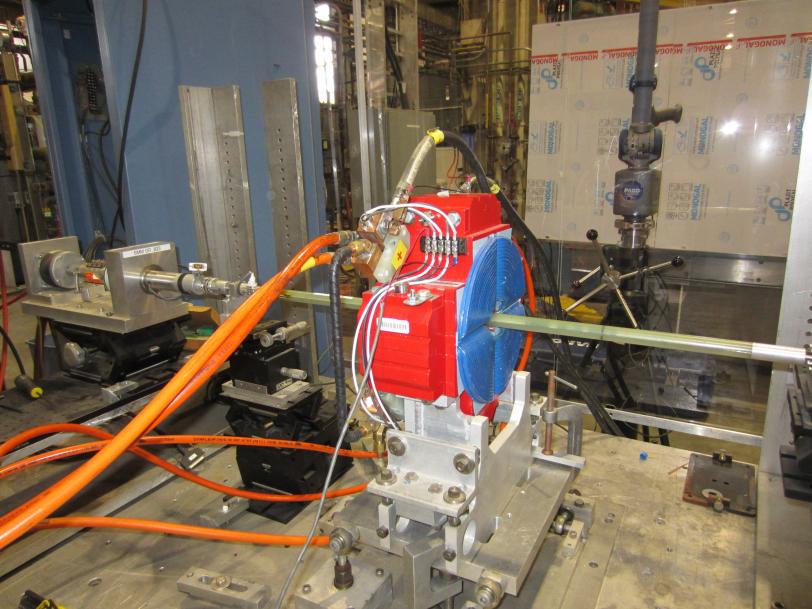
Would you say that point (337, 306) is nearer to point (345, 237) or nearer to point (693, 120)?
point (345, 237)

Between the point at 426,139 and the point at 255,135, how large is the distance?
122 centimetres

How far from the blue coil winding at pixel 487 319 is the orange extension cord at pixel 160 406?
234mm

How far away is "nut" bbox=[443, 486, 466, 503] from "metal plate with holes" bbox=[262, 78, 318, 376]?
4.10 ft

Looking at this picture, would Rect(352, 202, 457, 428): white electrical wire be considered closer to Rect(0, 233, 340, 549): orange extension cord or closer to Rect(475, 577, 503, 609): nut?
Rect(0, 233, 340, 549): orange extension cord

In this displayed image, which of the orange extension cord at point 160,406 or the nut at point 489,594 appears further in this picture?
the nut at point 489,594

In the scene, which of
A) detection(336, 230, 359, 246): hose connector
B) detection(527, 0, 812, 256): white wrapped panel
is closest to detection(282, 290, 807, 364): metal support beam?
detection(336, 230, 359, 246): hose connector

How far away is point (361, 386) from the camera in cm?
75

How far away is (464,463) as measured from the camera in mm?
752

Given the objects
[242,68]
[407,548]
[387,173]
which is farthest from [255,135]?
[407,548]

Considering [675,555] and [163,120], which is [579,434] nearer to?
[675,555]

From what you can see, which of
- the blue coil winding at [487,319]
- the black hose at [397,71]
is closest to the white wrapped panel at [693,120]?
the black hose at [397,71]

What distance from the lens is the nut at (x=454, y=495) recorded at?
28.9 inches

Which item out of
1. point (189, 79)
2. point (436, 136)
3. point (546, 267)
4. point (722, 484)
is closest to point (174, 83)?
point (189, 79)

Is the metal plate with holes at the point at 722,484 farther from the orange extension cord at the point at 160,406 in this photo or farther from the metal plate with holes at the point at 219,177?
the metal plate with holes at the point at 219,177
